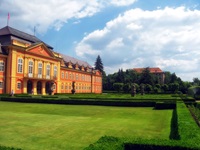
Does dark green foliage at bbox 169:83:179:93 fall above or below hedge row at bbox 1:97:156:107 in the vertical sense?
above

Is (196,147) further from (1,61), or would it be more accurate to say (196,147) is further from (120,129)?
(1,61)

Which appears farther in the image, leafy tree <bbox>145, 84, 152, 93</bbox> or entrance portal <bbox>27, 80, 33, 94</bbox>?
leafy tree <bbox>145, 84, 152, 93</bbox>

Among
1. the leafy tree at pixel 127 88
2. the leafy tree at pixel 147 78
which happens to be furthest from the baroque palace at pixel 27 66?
the leafy tree at pixel 147 78

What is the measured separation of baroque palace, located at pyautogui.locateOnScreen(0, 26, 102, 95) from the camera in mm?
40125

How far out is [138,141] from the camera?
19.3 ft

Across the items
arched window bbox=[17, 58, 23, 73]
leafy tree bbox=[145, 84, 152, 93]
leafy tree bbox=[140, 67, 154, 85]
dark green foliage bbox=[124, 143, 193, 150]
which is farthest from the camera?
leafy tree bbox=[140, 67, 154, 85]

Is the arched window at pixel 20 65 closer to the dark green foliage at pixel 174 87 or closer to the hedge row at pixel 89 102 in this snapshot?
the hedge row at pixel 89 102

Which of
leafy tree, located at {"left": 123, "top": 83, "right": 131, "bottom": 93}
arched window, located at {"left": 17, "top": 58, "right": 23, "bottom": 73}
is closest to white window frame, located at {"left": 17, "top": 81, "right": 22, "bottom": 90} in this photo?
arched window, located at {"left": 17, "top": 58, "right": 23, "bottom": 73}

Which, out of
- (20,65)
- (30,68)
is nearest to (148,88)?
(30,68)

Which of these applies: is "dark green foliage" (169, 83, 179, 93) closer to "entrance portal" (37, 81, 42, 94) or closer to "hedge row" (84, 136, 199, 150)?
"entrance portal" (37, 81, 42, 94)

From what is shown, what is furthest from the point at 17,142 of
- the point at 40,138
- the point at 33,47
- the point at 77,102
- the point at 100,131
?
the point at 33,47

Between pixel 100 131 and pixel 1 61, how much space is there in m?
35.5

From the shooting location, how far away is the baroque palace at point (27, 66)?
40125mm

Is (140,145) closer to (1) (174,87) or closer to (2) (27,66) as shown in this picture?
(2) (27,66)
